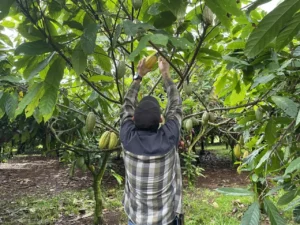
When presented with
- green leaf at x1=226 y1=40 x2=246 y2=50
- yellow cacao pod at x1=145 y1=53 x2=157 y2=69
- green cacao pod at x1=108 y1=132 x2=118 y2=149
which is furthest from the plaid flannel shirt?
green leaf at x1=226 y1=40 x2=246 y2=50

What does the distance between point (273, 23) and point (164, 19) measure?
20.6 inches

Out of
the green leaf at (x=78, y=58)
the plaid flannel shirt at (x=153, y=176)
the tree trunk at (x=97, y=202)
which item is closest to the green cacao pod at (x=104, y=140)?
the plaid flannel shirt at (x=153, y=176)

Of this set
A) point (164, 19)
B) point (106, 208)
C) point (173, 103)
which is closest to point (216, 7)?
point (164, 19)

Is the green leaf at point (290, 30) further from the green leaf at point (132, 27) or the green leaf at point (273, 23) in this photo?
the green leaf at point (132, 27)

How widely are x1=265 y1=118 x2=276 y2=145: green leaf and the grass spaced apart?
7.67ft

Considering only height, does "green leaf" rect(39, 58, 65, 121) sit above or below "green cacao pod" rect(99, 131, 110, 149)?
above

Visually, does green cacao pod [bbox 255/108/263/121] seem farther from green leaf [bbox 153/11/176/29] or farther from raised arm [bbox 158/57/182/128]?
green leaf [bbox 153/11/176/29]

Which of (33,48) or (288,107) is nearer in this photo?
(33,48)

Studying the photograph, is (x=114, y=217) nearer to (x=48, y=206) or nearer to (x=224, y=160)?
(x=48, y=206)

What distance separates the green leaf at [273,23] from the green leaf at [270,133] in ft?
2.33

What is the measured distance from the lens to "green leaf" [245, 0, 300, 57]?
551 millimetres

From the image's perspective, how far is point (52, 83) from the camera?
1.06 meters

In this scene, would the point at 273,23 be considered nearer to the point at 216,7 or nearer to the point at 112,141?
the point at 216,7

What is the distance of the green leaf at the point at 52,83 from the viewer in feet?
3.47
